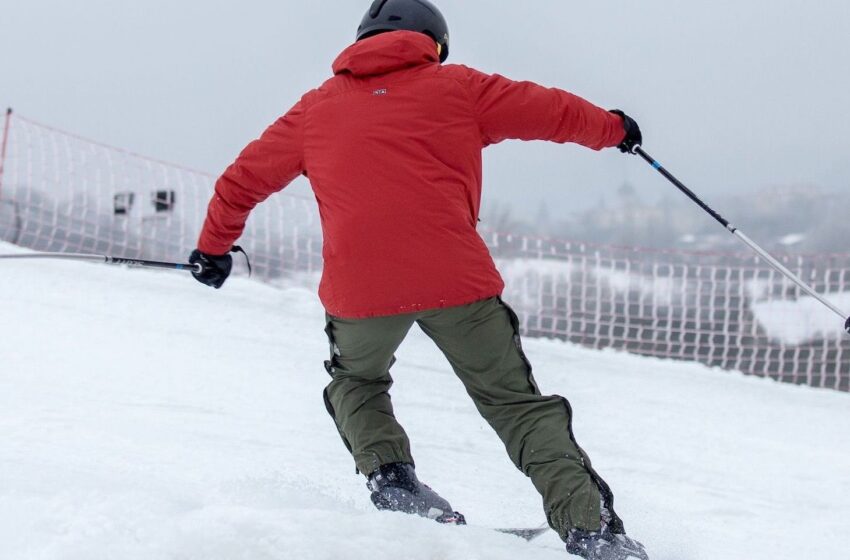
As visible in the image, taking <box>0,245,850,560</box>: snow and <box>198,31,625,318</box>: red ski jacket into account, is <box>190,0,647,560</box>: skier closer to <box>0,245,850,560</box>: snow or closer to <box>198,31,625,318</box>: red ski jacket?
<box>198,31,625,318</box>: red ski jacket

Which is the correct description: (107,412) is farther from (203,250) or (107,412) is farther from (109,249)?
(109,249)

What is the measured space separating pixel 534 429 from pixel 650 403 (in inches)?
150

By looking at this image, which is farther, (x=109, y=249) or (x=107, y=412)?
Answer: (x=109, y=249)

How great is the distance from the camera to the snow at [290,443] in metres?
1.76

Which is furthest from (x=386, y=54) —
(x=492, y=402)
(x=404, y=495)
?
(x=404, y=495)

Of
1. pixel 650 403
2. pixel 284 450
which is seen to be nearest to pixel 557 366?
pixel 650 403

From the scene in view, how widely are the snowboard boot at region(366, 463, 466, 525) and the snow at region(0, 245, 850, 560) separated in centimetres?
10

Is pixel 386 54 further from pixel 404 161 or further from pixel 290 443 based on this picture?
pixel 290 443

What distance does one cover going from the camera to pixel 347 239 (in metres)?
2.33

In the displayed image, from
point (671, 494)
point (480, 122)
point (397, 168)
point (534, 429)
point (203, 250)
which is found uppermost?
point (480, 122)

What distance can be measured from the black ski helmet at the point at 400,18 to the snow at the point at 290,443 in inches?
52.4

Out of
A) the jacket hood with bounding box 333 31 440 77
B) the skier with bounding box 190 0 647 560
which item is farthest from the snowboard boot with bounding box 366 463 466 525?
the jacket hood with bounding box 333 31 440 77

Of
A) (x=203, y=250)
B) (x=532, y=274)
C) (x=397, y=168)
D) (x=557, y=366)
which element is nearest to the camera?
(x=397, y=168)

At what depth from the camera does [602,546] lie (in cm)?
217
